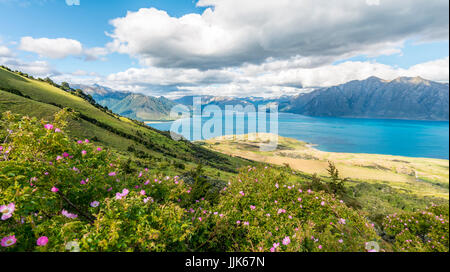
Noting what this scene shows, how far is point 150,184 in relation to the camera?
666 centimetres

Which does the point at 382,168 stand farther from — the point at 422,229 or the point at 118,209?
the point at 118,209

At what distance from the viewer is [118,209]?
3.64 metres

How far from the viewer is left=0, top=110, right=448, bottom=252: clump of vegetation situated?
3.29 metres

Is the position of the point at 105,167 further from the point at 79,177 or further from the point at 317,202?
the point at 317,202

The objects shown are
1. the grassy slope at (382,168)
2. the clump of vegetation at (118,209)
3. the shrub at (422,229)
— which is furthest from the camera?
the grassy slope at (382,168)

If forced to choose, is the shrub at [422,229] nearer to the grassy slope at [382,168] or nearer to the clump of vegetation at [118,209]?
the clump of vegetation at [118,209]

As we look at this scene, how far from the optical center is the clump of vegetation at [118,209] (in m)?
3.29

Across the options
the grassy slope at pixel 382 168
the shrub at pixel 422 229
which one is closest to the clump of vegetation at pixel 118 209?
the shrub at pixel 422 229

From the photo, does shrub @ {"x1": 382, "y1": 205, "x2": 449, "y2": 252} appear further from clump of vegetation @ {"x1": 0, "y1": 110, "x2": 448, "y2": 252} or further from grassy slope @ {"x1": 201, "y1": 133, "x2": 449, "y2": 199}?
grassy slope @ {"x1": 201, "y1": 133, "x2": 449, "y2": 199}

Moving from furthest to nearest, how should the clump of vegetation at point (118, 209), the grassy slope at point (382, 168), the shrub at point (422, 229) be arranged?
1. the grassy slope at point (382, 168)
2. the shrub at point (422, 229)
3. the clump of vegetation at point (118, 209)

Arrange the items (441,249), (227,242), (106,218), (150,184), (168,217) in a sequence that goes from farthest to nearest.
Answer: (441,249) < (150,184) < (227,242) < (168,217) < (106,218)
